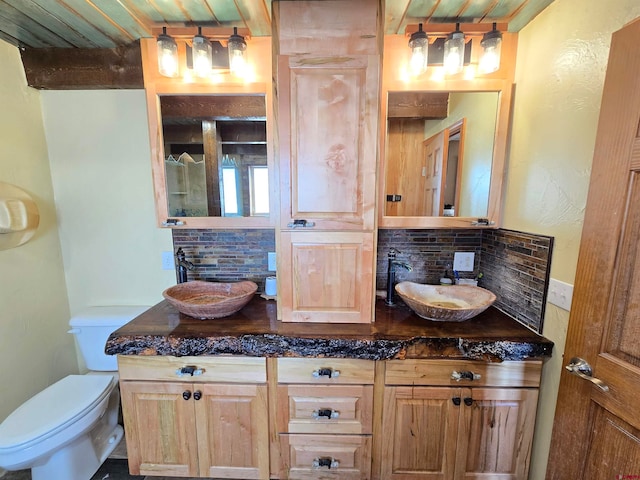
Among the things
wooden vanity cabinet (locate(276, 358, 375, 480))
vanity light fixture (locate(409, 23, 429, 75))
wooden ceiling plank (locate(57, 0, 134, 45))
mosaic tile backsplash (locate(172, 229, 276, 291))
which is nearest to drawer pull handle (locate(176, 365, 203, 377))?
wooden vanity cabinet (locate(276, 358, 375, 480))

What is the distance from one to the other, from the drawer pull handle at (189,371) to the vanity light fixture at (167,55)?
144 centimetres

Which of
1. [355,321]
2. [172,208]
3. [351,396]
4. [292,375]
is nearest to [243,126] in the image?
[172,208]

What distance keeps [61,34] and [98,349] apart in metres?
1.78

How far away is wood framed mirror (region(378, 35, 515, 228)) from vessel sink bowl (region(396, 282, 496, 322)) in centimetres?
36

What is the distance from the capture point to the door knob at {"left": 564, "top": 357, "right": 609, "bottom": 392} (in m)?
0.82

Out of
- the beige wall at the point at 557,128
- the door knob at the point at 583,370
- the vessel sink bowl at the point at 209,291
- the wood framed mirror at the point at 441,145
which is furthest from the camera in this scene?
the vessel sink bowl at the point at 209,291

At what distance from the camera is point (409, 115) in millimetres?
1408

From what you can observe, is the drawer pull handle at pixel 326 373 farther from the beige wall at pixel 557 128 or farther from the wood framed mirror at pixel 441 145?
the beige wall at pixel 557 128

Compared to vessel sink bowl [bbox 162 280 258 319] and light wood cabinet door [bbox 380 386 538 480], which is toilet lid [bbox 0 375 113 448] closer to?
vessel sink bowl [bbox 162 280 258 319]

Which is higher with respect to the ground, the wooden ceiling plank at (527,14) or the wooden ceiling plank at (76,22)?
the wooden ceiling plank at (527,14)

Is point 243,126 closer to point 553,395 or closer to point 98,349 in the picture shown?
point 98,349

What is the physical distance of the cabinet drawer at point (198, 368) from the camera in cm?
120

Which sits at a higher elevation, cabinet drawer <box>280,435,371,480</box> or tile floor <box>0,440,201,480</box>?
cabinet drawer <box>280,435,371,480</box>

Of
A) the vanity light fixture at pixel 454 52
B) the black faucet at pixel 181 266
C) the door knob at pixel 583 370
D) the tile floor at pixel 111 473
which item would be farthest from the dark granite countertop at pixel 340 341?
the vanity light fixture at pixel 454 52
